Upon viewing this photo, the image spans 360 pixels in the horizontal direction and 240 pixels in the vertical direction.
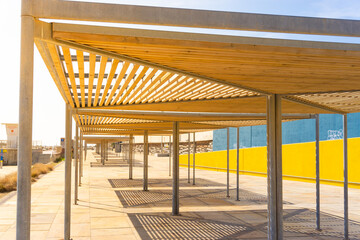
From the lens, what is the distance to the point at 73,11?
10.7 ft

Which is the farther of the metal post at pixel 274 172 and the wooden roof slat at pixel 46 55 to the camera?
the metal post at pixel 274 172

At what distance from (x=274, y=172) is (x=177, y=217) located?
16.3ft

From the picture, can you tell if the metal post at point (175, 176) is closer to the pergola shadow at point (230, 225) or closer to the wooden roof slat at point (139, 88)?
the pergola shadow at point (230, 225)

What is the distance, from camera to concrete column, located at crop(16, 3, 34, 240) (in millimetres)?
3234

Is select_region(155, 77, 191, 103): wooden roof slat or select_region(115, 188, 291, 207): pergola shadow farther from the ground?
select_region(155, 77, 191, 103): wooden roof slat

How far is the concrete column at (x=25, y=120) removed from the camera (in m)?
3.23

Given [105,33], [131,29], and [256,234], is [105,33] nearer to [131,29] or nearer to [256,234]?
[131,29]

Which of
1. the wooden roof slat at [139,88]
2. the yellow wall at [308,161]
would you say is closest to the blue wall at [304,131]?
the yellow wall at [308,161]

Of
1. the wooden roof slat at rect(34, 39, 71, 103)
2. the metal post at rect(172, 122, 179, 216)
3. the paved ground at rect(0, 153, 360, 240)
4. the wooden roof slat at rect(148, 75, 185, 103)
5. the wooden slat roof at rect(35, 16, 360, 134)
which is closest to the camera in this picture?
the wooden slat roof at rect(35, 16, 360, 134)

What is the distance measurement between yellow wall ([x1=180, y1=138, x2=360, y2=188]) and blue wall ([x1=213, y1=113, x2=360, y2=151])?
3.92ft

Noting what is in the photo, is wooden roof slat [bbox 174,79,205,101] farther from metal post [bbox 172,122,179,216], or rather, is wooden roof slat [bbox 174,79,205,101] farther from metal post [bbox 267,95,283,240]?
metal post [bbox 172,122,179,216]

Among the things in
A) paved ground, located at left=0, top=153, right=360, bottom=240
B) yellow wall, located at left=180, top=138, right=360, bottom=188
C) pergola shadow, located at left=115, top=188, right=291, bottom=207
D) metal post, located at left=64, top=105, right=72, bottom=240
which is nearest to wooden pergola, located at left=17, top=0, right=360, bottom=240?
metal post, located at left=64, top=105, right=72, bottom=240

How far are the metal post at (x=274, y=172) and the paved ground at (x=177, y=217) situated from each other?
2362 millimetres

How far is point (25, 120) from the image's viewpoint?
327 centimetres
